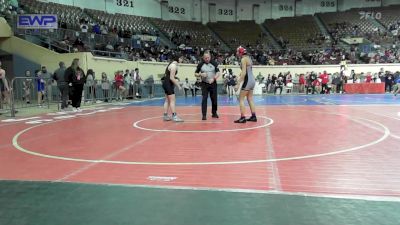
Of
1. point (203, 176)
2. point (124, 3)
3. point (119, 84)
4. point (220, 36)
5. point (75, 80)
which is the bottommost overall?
point (203, 176)

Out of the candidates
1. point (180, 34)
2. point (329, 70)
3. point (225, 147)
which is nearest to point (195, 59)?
point (180, 34)

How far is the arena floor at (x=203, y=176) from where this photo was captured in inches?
150

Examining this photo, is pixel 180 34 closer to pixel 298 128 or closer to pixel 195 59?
pixel 195 59

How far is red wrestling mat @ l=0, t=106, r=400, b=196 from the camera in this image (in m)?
4.97

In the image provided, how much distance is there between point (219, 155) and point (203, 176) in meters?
1.31

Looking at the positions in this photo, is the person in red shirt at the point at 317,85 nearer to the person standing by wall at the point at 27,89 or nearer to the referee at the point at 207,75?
the person standing by wall at the point at 27,89

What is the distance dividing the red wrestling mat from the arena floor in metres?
0.01

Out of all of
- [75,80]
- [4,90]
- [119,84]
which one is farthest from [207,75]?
[119,84]

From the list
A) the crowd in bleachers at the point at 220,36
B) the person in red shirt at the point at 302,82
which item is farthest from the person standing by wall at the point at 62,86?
the person in red shirt at the point at 302,82

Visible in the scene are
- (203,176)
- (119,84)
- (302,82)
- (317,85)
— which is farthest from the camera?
(302,82)

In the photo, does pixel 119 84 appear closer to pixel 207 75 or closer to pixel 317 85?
pixel 207 75

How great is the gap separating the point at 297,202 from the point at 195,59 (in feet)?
108

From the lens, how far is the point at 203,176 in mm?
5207

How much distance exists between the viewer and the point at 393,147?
6922 mm
